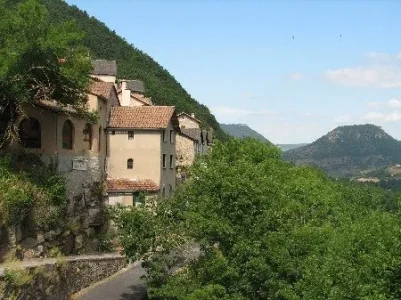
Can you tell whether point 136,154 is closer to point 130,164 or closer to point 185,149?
point 130,164

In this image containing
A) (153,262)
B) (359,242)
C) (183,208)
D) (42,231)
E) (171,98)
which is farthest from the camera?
(171,98)

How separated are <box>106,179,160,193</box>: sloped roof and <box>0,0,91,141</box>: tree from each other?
33.5 ft

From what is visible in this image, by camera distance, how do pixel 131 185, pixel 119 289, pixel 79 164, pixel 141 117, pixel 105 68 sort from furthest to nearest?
pixel 105 68, pixel 141 117, pixel 131 185, pixel 79 164, pixel 119 289

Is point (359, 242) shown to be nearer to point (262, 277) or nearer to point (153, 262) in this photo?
point (262, 277)

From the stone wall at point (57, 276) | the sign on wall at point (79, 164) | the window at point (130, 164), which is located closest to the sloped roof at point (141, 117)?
the window at point (130, 164)

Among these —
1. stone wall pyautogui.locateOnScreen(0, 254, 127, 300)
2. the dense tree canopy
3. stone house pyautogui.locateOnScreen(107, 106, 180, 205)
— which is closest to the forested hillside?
stone house pyautogui.locateOnScreen(107, 106, 180, 205)

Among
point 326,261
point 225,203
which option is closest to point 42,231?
point 225,203

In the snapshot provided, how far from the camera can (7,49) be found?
104 feet

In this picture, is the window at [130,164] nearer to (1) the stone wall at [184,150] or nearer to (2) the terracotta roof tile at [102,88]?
(2) the terracotta roof tile at [102,88]

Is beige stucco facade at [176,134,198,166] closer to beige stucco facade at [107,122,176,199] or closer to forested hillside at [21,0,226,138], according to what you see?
beige stucco facade at [107,122,176,199]

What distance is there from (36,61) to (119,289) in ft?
49.5

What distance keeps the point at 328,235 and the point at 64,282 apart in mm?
15554


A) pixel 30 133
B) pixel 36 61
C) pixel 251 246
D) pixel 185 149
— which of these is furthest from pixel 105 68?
pixel 251 246

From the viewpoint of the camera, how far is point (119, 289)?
119ft
